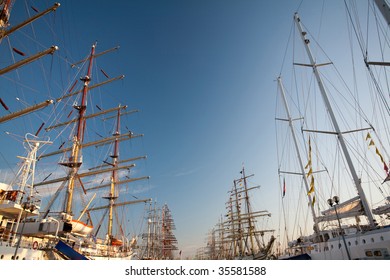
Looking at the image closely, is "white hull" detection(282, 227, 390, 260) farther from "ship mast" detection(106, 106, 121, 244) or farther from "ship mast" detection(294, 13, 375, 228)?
"ship mast" detection(106, 106, 121, 244)

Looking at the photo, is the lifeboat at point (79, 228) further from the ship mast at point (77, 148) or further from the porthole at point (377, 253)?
the porthole at point (377, 253)

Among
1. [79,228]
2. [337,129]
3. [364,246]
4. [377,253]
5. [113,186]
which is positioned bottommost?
[377,253]

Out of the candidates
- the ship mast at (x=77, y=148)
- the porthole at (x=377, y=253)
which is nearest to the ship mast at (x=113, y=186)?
the ship mast at (x=77, y=148)

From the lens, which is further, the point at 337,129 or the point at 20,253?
the point at 337,129

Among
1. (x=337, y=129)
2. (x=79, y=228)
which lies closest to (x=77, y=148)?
(x=79, y=228)

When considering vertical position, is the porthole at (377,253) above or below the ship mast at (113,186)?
below

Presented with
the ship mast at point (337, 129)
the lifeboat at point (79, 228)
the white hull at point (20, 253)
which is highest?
the ship mast at point (337, 129)

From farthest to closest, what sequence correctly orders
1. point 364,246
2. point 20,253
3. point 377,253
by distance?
1. point 20,253
2. point 364,246
3. point 377,253

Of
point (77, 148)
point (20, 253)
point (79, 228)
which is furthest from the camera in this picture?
point (77, 148)

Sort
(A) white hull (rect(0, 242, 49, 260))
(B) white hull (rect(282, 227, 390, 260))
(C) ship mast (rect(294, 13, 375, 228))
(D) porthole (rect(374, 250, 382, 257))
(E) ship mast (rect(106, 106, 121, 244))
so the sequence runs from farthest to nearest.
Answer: (E) ship mast (rect(106, 106, 121, 244)) < (C) ship mast (rect(294, 13, 375, 228)) < (A) white hull (rect(0, 242, 49, 260)) < (D) porthole (rect(374, 250, 382, 257)) < (B) white hull (rect(282, 227, 390, 260))

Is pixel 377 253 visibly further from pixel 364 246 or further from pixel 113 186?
pixel 113 186

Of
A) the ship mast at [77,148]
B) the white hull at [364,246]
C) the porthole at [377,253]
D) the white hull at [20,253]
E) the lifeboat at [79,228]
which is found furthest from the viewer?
the ship mast at [77,148]

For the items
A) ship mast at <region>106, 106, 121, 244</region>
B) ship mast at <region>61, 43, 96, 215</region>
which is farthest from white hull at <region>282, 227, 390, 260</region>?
ship mast at <region>106, 106, 121, 244</region>
